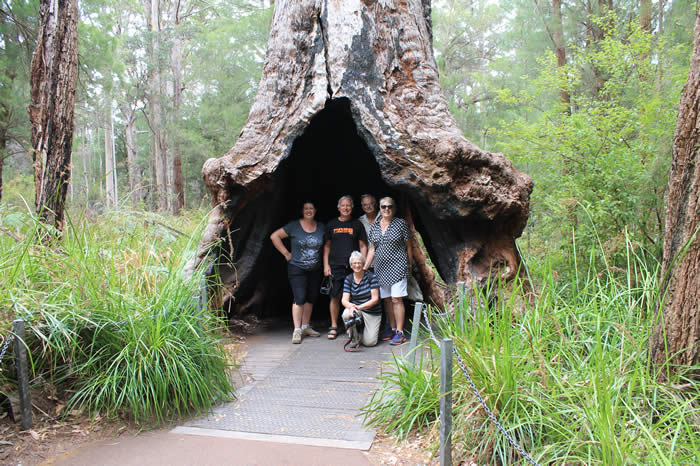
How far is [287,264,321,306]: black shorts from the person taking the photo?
17.8 ft

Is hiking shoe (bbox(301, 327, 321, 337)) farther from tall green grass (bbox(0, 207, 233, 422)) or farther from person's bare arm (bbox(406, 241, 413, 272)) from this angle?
tall green grass (bbox(0, 207, 233, 422))

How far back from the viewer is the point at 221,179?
4.86m

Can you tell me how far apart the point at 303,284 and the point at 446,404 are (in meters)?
3.18

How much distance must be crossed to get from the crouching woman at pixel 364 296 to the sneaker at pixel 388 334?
8.8 inches

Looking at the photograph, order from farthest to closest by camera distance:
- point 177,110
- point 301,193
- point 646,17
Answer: point 177,110, point 646,17, point 301,193

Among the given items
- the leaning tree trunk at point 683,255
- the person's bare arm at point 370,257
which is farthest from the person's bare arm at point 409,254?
the leaning tree trunk at point 683,255

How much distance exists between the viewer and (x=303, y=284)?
215 inches

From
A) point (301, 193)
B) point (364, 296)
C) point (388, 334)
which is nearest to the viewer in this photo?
point (364, 296)

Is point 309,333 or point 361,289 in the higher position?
point 361,289

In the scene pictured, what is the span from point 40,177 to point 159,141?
1403cm

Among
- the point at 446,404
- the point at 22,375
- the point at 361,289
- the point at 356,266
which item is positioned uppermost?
the point at 356,266

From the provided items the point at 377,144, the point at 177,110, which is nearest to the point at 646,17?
the point at 377,144

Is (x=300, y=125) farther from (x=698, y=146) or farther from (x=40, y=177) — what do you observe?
(x=698, y=146)

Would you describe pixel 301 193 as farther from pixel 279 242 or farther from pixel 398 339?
pixel 398 339
